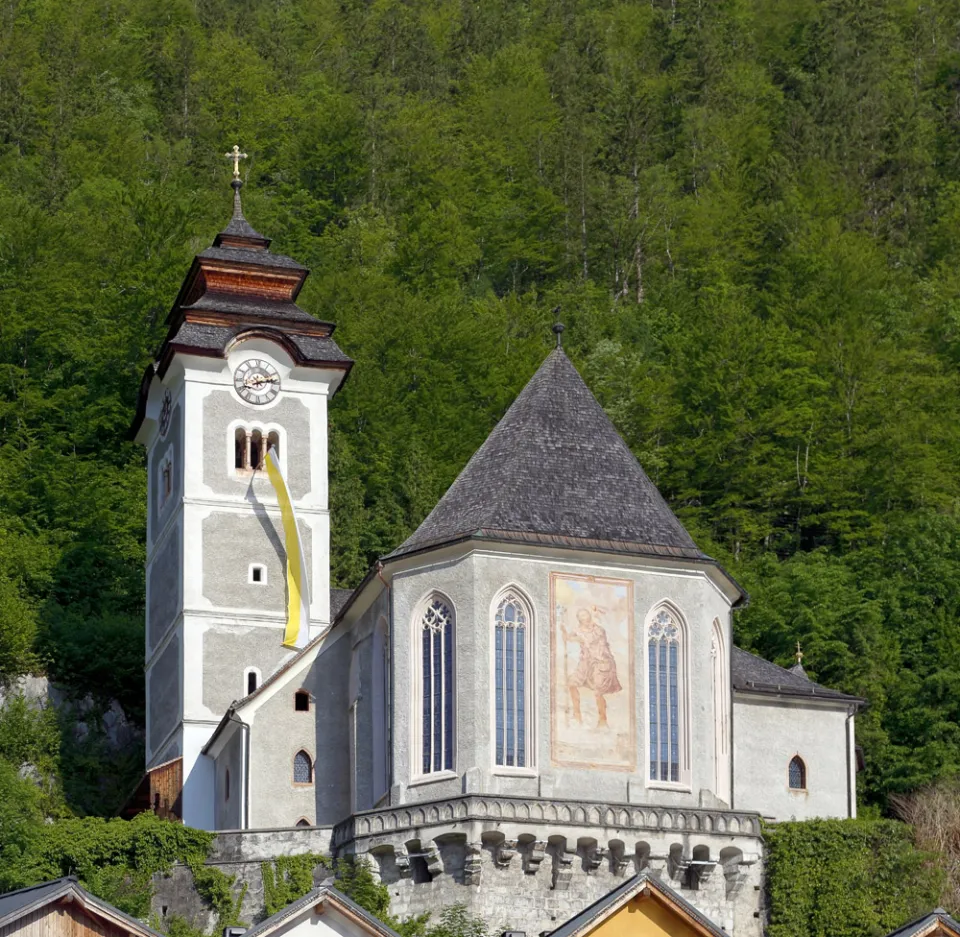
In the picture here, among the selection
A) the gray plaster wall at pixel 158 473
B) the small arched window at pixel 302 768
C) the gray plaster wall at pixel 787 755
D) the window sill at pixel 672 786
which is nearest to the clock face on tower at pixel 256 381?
the gray plaster wall at pixel 158 473

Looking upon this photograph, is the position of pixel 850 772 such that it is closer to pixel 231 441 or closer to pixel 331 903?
pixel 231 441

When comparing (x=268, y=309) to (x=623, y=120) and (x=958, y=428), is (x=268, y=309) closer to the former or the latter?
(x=958, y=428)

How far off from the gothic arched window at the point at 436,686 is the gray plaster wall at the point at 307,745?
188 inches

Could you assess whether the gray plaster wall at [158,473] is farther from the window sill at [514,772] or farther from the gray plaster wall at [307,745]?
the window sill at [514,772]

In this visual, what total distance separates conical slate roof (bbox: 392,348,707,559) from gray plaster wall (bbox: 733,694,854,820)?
496 cm

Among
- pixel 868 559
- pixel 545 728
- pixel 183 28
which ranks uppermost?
pixel 183 28

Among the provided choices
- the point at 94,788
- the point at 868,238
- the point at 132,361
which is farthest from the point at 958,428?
the point at 94,788

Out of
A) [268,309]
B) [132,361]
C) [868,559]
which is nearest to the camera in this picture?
[268,309]

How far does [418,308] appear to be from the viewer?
8462 cm

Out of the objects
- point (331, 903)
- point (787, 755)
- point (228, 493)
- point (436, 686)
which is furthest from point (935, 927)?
point (228, 493)

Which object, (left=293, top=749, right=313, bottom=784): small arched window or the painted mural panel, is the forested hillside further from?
the painted mural panel

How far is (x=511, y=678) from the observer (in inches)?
1769

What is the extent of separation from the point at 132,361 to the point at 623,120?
1226 inches

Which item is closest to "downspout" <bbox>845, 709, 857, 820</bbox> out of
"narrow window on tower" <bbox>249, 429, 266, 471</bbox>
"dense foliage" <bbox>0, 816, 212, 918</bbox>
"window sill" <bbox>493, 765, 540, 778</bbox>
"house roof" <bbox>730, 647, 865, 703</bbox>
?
"house roof" <bbox>730, 647, 865, 703</bbox>
